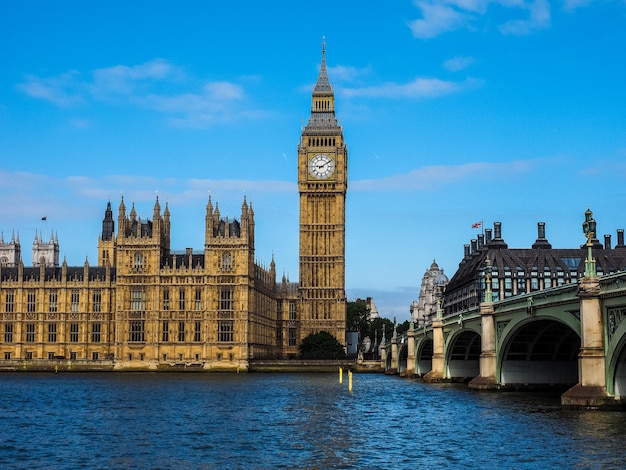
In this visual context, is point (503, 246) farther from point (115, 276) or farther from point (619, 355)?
point (619, 355)

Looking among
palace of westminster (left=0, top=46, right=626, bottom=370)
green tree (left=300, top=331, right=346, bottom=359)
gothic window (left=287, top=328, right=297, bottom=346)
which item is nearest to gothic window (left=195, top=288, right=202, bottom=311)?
palace of westminster (left=0, top=46, right=626, bottom=370)

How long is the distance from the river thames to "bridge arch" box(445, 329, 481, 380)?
17.9 meters

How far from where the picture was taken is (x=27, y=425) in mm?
51500

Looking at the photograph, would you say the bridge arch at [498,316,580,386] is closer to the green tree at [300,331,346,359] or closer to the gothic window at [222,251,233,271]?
the gothic window at [222,251,233,271]

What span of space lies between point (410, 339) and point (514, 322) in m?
50.4

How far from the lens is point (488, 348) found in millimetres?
71250

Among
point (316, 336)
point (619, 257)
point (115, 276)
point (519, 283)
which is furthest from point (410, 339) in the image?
point (115, 276)

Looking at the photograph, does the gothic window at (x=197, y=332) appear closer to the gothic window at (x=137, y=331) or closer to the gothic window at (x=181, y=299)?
the gothic window at (x=181, y=299)

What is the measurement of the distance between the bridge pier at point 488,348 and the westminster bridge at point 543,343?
7cm

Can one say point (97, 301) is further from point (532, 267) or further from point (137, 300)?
point (532, 267)

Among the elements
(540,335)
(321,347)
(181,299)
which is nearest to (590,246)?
(540,335)

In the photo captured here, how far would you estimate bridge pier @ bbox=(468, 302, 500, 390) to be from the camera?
2776 inches

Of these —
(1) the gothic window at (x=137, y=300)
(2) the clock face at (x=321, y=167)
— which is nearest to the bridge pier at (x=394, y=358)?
(1) the gothic window at (x=137, y=300)

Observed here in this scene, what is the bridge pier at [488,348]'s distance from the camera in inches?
2776
